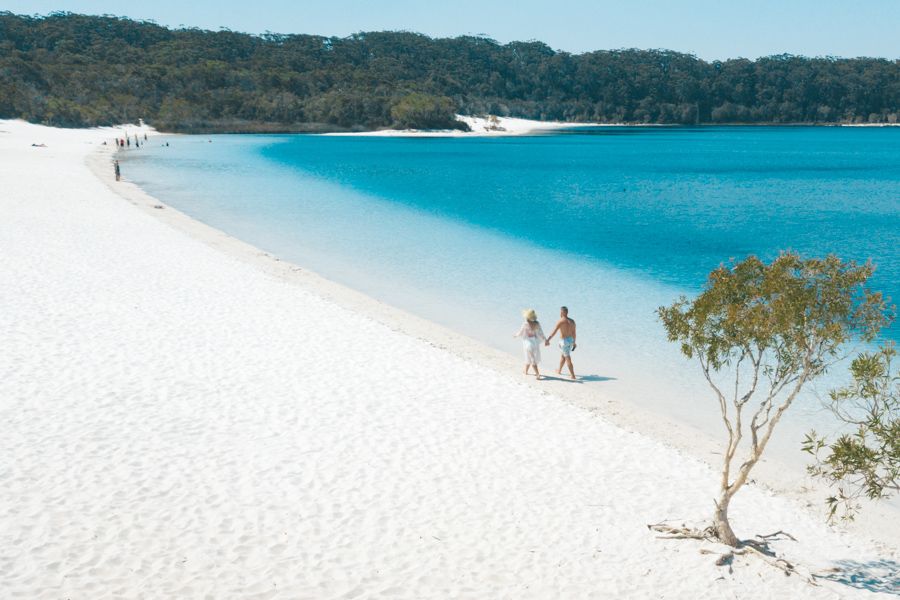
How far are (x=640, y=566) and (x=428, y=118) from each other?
564ft

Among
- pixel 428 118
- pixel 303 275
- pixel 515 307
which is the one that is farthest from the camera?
pixel 428 118

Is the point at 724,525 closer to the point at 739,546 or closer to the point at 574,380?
the point at 739,546

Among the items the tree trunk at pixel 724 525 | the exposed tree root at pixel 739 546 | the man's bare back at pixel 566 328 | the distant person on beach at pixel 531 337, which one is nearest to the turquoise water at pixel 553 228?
the man's bare back at pixel 566 328

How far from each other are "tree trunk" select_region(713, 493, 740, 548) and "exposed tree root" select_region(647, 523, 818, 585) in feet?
0.22

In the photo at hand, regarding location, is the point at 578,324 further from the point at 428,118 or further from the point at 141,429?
the point at 428,118

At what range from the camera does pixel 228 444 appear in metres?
11.4

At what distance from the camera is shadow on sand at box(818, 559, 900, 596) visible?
28.7 ft

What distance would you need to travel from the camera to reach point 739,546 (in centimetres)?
923

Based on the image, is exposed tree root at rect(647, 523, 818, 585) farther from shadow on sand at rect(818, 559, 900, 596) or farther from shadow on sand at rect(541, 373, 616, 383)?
shadow on sand at rect(541, 373, 616, 383)

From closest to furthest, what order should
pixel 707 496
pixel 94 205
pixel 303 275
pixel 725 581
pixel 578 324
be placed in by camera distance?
pixel 725 581 < pixel 707 496 < pixel 578 324 < pixel 303 275 < pixel 94 205

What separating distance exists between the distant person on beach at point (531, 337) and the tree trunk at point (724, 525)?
6590mm

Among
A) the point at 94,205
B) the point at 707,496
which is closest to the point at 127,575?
the point at 707,496

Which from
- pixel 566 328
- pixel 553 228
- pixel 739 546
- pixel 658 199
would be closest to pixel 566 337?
pixel 566 328

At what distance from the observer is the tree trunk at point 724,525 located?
9211 mm
